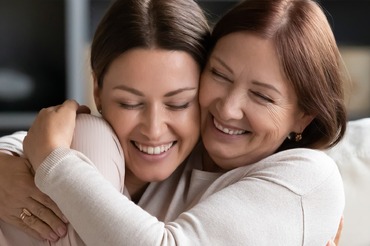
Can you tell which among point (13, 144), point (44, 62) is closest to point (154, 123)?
point (13, 144)

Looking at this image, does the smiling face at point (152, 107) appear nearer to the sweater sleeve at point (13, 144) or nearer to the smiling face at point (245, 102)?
the smiling face at point (245, 102)

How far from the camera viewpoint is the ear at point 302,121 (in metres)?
1.55

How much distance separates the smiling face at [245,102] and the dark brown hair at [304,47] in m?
0.02

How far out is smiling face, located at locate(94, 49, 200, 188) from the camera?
1468 mm

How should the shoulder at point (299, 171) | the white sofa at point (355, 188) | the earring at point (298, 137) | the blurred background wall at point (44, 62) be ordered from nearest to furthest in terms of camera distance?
the shoulder at point (299, 171) < the earring at point (298, 137) < the white sofa at point (355, 188) < the blurred background wall at point (44, 62)

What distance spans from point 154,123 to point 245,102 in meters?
0.19

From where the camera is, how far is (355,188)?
194cm

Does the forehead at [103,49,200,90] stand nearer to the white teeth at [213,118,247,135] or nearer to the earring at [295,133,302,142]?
the white teeth at [213,118,247,135]

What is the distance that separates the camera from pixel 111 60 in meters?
1.51

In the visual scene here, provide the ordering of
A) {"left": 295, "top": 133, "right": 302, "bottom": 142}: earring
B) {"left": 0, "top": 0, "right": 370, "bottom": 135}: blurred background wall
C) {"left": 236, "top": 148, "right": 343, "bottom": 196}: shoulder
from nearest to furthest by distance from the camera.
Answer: {"left": 236, "top": 148, "right": 343, "bottom": 196}: shoulder → {"left": 295, "top": 133, "right": 302, "bottom": 142}: earring → {"left": 0, "top": 0, "right": 370, "bottom": 135}: blurred background wall

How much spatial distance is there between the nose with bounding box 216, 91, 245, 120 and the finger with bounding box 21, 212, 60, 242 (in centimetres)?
42

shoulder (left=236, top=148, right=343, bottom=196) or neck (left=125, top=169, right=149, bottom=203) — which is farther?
neck (left=125, top=169, right=149, bottom=203)

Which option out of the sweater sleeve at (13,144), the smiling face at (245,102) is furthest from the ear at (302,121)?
the sweater sleeve at (13,144)

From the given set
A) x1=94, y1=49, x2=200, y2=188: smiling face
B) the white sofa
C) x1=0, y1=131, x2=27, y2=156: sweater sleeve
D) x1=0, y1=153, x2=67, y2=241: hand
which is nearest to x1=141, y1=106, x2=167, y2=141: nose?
x1=94, y1=49, x2=200, y2=188: smiling face
